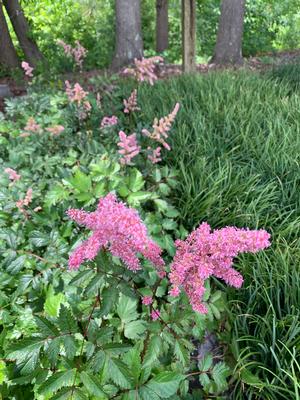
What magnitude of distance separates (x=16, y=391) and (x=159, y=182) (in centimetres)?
127

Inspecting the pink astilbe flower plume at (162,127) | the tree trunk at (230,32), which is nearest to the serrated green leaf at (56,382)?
the pink astilbe flower plume at (162,127)

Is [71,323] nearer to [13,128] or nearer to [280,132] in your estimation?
[13,128]

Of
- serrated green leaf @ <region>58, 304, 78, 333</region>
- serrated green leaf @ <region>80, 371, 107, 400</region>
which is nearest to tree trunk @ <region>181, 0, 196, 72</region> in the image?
serrated green leaf @ <region>58, 304, 78, 333</region>

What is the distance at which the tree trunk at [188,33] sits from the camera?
4520 mm

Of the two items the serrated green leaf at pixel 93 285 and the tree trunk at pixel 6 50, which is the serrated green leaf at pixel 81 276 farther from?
the tree trunk at pixel 6 50

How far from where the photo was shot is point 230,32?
→ 696cm

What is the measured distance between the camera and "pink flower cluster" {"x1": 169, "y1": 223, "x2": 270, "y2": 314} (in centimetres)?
119

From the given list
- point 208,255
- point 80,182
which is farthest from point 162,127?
point 208,255

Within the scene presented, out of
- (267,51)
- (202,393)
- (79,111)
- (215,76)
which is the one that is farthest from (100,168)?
(267,51)

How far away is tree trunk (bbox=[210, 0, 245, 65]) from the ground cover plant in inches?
161

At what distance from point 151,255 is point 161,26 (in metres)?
8.56

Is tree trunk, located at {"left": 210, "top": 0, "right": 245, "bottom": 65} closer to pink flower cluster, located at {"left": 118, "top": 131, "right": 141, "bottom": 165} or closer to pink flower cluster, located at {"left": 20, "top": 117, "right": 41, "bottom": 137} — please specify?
pink flower cluster, located at {"left": 20, "top": 117, "right": 41, "bottom": 137}

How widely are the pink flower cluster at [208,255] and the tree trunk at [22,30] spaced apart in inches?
273

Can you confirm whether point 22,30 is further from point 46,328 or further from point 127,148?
point 46,328
